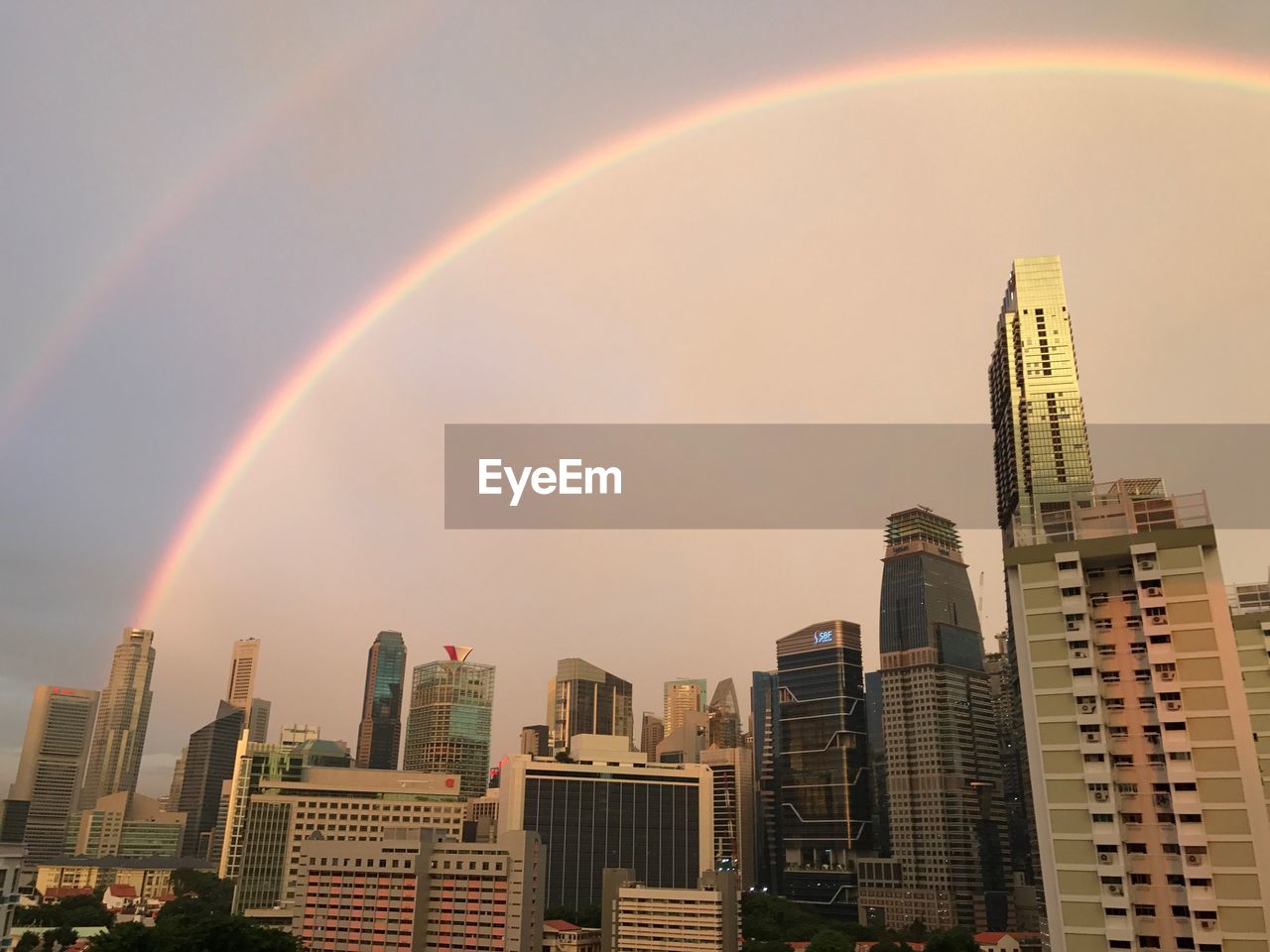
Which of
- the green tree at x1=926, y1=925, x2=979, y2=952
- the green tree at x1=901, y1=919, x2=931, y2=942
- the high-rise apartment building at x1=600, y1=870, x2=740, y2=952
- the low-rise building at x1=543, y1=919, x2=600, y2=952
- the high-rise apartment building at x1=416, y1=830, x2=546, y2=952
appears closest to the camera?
the high-rise apartment building at x1=416, y1=830, x2=546, y2=952

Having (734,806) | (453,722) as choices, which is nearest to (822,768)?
(734,806)

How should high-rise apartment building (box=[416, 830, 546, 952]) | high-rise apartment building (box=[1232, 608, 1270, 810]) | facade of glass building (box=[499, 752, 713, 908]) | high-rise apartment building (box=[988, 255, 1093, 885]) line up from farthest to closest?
facade of glass building (box=[499, 752, 713, 908]) → high-rise apartment building (box=[988, 255, 1093, 885]) → high-rise apartment building (box=[416, 830, 546, 952]) → high-rise apartment building (box=[1232, 608, 1270, 810])

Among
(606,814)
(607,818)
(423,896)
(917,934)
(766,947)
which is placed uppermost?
(606,814)

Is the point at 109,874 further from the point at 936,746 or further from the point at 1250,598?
the point at 1250,598

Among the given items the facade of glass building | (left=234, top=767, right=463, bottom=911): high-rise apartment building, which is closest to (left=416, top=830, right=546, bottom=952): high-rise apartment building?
the facade of glass building

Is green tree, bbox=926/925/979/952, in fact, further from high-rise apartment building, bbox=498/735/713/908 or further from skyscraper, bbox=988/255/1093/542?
high-rise apartment building, bbox=498/735/713/908

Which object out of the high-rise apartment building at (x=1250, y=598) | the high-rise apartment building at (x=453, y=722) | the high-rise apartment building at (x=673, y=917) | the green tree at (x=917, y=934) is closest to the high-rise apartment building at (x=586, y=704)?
the high-rise apartment building at (x=453, y=722)
